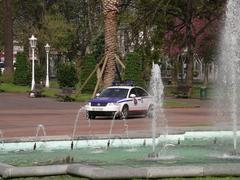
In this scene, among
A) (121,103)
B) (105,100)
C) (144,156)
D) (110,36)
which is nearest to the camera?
(144,156)

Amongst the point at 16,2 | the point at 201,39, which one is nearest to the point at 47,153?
the point at 201,39

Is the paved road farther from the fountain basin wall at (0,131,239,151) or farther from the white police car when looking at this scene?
the fountain basin wall at (0,131,239,151)

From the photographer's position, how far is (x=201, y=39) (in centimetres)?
6756

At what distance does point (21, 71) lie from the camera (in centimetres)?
6162

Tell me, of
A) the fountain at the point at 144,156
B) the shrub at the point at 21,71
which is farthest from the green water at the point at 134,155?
the shrub at the point at 21,71

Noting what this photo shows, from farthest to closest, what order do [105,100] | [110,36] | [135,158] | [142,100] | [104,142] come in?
[110,36] → [142,100] → [105,100] → [104,142] → [135,158]

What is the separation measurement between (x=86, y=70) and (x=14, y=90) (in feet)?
26.9

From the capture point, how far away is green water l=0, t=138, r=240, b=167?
1296 centimetres

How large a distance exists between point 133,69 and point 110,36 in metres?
9.52

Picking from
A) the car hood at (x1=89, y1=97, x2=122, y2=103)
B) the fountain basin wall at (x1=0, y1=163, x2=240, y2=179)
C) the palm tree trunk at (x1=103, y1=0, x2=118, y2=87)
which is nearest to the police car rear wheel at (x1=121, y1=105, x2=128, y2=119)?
the car hood at (x1=89, y1=97, x2=122, y2=103)

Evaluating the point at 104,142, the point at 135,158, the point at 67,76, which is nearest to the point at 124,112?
the point at 104,142

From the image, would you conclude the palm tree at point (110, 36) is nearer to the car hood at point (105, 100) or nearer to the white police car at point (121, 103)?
the white police car at point (121, 103)

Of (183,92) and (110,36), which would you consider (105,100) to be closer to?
(110,36)

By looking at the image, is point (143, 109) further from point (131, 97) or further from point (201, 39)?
point (201, 39)
